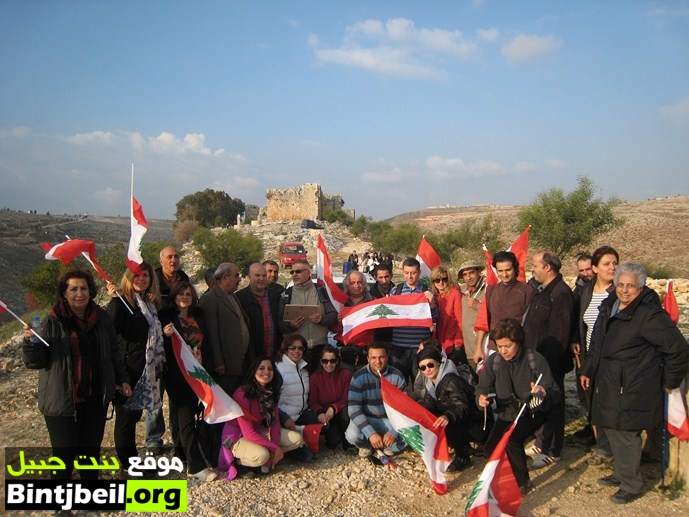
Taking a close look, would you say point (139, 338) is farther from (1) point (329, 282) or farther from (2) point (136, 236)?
(1) point (329, 282)

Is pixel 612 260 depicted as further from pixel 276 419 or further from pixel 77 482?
pixel 77 482

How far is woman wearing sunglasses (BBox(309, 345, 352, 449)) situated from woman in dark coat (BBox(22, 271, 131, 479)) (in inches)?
79.7


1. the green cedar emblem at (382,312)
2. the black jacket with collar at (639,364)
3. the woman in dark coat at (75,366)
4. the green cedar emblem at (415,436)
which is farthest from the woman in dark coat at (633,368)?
the woman in dark coat at (75,366)

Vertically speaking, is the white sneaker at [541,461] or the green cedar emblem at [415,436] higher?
the green cedar emblem at [415,436]

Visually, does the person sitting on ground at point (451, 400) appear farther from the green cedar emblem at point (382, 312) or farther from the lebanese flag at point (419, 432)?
the green cedar emblem at point (382, 312)

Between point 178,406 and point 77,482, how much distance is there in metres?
1.01

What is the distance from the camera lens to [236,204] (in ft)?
263

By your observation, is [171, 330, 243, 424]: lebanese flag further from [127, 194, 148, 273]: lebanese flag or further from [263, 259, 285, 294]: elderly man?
[263, 259, 285, 294]: elderly man

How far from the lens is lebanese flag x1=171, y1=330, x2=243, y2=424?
16.0ft

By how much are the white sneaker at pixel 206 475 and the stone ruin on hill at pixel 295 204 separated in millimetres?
58105

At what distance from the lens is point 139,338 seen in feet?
15.7

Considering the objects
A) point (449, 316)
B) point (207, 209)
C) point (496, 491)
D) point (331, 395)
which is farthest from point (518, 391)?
point (207, 209)

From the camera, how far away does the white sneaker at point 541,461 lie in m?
5.09

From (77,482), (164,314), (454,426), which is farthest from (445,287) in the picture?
(77,482)
